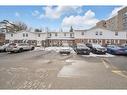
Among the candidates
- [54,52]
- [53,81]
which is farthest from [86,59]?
[53,81]

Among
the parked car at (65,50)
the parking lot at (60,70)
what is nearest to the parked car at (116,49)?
the parking lot at (60,70)

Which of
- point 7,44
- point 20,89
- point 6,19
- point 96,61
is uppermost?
point 6,19

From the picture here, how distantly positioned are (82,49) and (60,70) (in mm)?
1334

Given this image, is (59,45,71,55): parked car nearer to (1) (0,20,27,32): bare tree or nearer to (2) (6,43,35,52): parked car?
(2) (6,43,35,52): parked car

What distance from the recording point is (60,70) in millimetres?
7934

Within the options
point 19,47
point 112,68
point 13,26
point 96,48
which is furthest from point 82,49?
point 13,26

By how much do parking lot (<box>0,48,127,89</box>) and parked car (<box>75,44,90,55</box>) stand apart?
14 centimetres

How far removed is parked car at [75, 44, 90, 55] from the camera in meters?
8.75

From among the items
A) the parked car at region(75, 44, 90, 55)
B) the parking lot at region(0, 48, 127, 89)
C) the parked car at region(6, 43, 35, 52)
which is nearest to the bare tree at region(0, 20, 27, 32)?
the parked car at region(6, 43, 35, 52)

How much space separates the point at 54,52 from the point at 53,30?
2.45 feet

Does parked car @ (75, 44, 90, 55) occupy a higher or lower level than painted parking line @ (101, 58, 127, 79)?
higher

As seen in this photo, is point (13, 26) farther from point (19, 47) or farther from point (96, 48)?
point (96, 48)

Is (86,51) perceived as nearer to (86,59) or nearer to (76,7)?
(86,59)

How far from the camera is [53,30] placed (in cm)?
882
